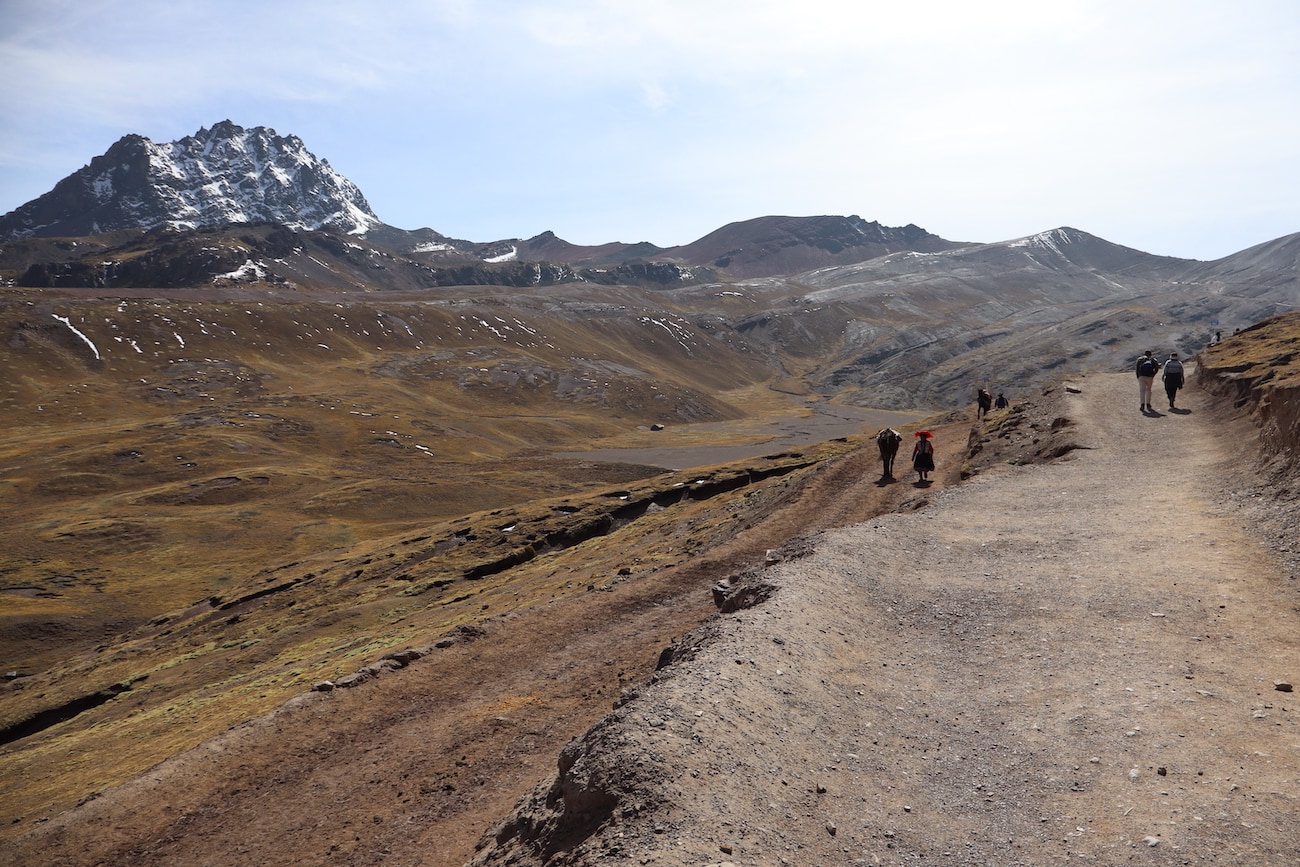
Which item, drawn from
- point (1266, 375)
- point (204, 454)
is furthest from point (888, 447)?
point (204, 454)

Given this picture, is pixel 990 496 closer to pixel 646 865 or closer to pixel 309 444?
pixel 646 865

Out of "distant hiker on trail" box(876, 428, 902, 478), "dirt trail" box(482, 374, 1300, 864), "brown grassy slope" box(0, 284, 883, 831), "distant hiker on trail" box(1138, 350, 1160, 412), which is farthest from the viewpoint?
"distant hiker on trail" box(1138, 350, 1160, 412)

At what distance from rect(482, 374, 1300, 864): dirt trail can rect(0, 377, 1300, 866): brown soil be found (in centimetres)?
5

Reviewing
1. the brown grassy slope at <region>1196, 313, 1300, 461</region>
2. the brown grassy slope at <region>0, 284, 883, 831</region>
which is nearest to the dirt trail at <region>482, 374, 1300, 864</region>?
the brown grassy slope at <region>1196, 313, 1300, 461</region>

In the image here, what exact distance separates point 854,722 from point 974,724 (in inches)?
77.3

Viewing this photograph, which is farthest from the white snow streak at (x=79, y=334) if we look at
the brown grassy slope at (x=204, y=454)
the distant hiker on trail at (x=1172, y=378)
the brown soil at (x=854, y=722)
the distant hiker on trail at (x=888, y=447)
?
the distant hiker on trail at (x=1172, y=378)

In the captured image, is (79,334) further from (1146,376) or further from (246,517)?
(1146,376)

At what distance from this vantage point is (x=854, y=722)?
13.3 metres

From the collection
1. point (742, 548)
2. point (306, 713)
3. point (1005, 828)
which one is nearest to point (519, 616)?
point (306, 713)

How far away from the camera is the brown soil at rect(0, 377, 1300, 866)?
1024 cm

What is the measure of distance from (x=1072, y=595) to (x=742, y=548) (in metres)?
14.5

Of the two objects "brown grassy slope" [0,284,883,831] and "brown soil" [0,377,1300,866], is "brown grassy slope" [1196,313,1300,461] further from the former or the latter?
"brown grassy slope" [0,284,883,831]

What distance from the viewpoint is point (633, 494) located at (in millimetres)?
75875

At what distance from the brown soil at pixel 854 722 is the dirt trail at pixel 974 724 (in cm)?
5
